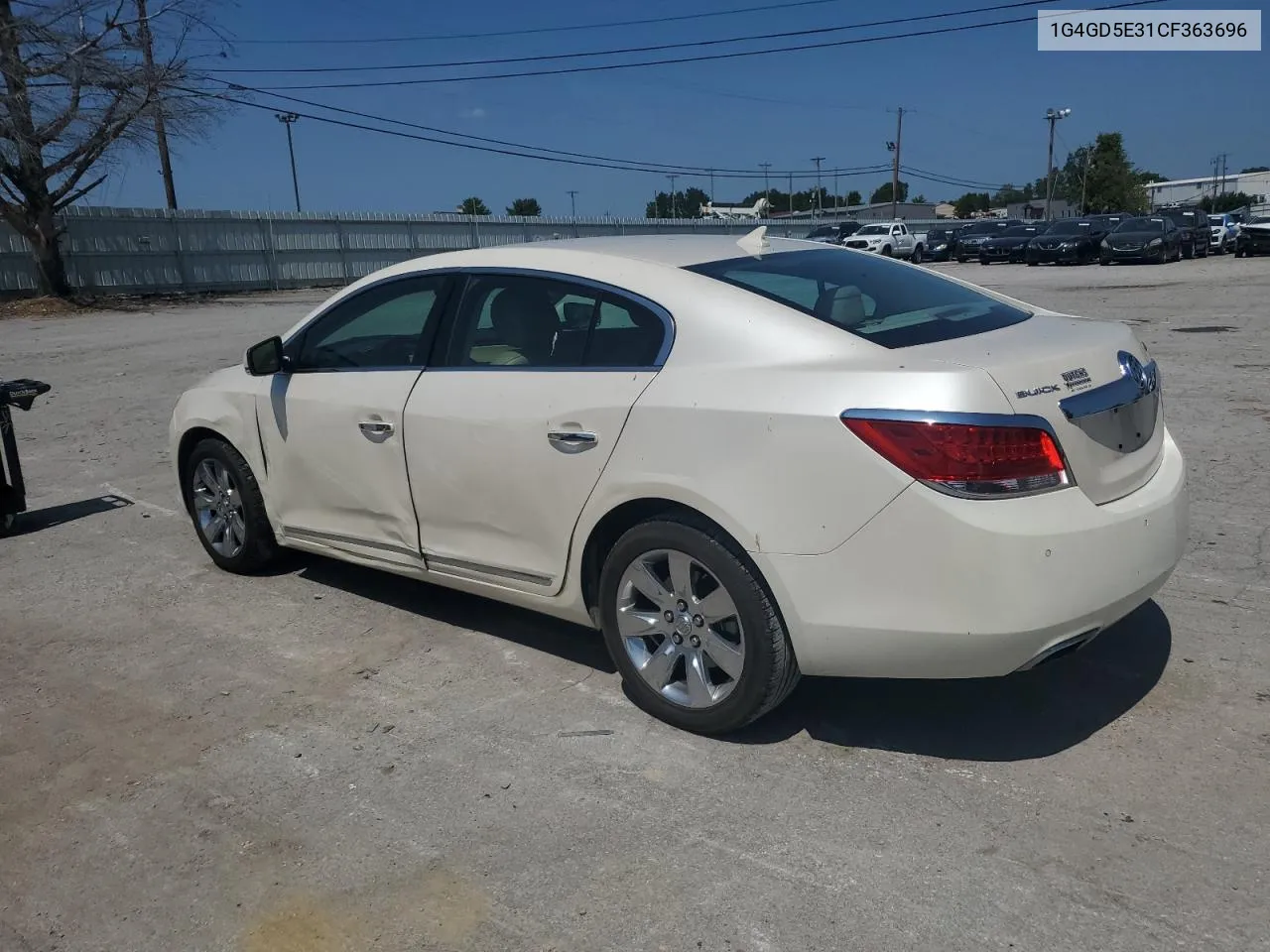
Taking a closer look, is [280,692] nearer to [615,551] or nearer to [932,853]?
[615,551]

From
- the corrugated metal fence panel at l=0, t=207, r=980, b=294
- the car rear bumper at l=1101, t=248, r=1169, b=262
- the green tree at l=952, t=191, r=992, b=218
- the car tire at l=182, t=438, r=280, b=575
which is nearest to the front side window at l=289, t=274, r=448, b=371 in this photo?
Answer: the car tire at l=182, t=438, r=280, b=575

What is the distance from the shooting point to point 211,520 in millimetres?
5605

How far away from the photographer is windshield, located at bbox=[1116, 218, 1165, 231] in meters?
33.5

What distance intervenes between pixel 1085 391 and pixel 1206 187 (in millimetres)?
149929

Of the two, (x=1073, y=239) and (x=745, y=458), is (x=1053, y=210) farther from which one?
(x=745, y=458)

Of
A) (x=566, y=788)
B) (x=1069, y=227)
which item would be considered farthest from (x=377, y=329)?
(x=1069, y=227)

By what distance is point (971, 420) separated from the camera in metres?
3.01

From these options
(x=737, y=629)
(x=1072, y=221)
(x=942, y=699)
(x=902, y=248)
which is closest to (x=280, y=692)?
(x=737, y=629)

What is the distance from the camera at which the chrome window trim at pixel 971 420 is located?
118 inches

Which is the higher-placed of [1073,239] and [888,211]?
[888,211]

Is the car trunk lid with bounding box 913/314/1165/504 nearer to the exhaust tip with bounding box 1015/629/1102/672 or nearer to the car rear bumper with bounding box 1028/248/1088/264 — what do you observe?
the exhaust tip with bounding box 1015/629/1102/672

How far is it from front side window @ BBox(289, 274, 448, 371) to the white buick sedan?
0.01 metres

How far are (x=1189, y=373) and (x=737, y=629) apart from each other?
8421 millimetres

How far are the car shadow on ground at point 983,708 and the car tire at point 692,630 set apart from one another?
0.68ft
